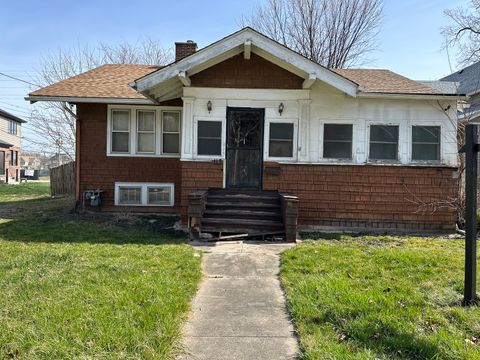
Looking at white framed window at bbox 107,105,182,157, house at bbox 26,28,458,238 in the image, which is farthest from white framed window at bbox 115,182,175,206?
house at bbox 26,28,458,238

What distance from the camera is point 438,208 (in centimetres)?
938

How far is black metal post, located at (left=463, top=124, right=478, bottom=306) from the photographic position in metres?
4.00

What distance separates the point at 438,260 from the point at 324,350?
12.1 ft

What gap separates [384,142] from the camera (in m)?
9.60

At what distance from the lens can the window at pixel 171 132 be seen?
1129 cm

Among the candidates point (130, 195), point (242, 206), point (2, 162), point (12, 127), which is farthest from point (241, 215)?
point (12, 127)

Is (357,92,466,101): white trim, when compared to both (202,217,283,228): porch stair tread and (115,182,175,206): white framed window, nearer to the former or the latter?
(202,217,283,228): porch stair tread

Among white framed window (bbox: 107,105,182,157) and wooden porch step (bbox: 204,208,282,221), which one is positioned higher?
white framed window (bbox: 107,105,182,157)

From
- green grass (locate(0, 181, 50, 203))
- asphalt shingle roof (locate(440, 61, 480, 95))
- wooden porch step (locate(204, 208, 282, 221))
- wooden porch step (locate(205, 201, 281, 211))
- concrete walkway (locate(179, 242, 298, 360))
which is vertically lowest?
concrete walkway (locate(179, 242, 298, 360))

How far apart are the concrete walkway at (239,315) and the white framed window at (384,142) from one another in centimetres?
482

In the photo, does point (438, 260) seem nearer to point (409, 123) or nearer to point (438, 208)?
point (438, 208)

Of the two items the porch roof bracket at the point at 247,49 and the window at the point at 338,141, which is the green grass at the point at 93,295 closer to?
the window at the point at 338,141

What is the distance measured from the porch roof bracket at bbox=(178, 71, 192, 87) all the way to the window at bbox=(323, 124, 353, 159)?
11.9 feet

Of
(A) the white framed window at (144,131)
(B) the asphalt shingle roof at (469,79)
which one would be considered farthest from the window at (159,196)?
(B) the asphalt shingle roof at (469,79)
